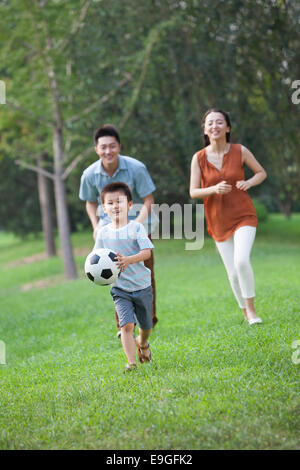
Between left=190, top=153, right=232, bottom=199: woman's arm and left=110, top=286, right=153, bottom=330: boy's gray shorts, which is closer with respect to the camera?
left=110, top=286, right=153, bottom=330: boy's gray shorts

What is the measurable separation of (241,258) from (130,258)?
1591 mm

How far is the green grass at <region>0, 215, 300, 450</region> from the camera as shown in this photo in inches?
141

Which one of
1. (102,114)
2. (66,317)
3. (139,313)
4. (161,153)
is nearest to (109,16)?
(102,114)

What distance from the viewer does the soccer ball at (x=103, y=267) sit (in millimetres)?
4570

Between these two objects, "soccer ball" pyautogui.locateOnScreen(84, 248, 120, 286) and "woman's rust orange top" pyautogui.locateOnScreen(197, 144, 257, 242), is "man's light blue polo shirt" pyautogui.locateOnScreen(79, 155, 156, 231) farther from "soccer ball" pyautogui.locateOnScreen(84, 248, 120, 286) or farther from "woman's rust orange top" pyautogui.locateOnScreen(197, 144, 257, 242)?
"soccer ball" pyautogui.locateOnScreen(84, 248, 120, 286)

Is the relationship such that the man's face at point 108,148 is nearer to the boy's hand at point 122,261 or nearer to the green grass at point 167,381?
the boy's hand at point 122,261

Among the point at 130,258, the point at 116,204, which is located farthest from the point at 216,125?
the point at 130,258

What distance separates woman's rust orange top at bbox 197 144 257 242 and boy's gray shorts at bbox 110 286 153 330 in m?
1.47

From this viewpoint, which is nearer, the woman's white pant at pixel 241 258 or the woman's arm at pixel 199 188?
the woman's arm at pixel 199 188

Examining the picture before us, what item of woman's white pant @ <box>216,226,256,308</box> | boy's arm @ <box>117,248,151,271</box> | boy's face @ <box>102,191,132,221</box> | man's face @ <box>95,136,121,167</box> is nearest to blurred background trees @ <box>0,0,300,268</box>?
man's face @ <box>95,136,121,167</box>

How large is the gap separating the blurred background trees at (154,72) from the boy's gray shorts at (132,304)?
10558mm

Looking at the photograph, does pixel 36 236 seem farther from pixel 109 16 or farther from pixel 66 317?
pixel 66 317

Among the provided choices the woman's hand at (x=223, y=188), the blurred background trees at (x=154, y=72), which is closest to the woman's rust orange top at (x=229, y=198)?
the woman's hand at (x=223, y=188)

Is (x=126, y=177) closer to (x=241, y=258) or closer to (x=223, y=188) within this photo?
(x=223, y=188)
